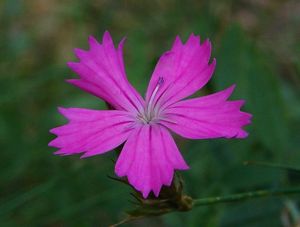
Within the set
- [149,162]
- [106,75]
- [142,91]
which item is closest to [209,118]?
[149,162]

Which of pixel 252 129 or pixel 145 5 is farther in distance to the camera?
pixel 145 5

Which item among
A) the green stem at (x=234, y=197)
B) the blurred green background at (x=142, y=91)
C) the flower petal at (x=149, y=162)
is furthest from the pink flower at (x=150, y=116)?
the blurred green background at (x=142, y=91)

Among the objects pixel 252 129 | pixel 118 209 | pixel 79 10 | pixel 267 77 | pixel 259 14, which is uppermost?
pixel 79 10

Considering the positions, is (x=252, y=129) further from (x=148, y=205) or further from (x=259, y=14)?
(x=259, y=14)

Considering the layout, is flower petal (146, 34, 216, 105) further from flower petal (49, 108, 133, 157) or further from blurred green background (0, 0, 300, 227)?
blurred green background (0, 0, 300, 227)

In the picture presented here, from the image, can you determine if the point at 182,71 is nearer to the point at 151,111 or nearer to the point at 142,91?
the point at 151,111

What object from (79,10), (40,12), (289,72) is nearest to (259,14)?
(289,72)
